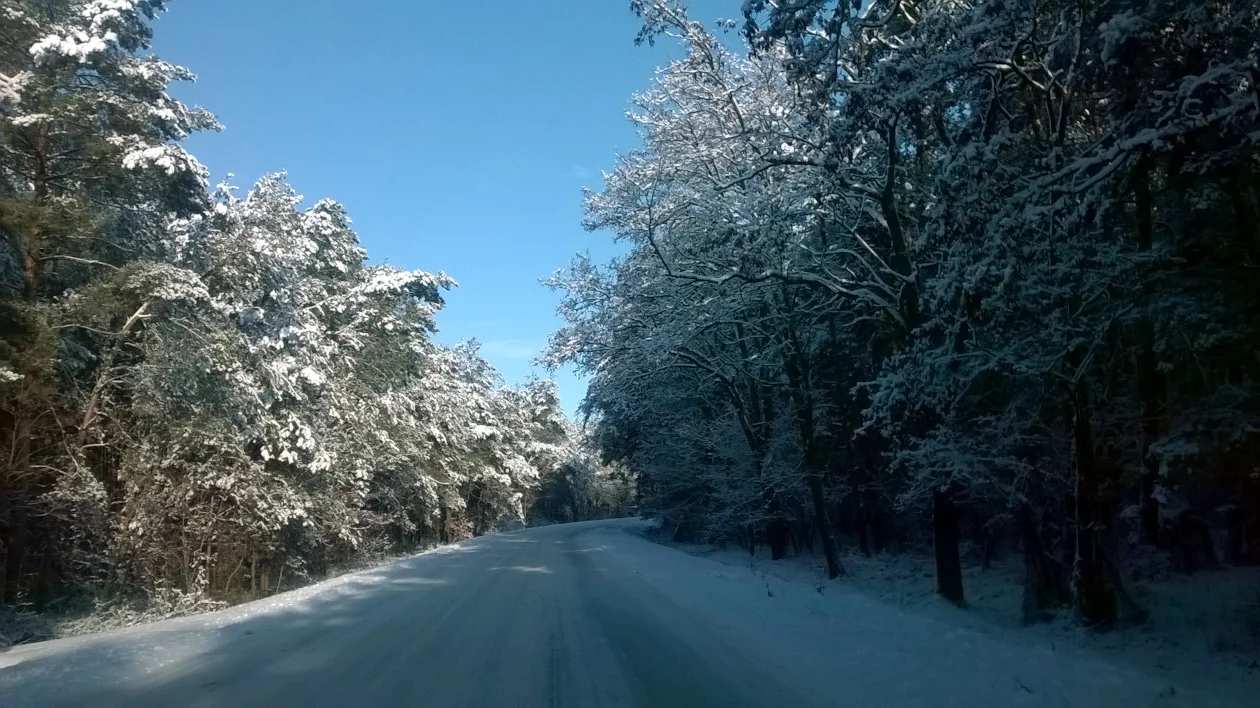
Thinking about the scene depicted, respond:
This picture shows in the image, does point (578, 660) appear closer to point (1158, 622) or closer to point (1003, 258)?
point (1003, 258)

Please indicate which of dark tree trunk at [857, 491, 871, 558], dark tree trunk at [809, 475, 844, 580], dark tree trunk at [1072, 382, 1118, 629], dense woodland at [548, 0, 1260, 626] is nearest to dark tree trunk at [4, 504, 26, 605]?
dense woodland at [548, 0, 1260, 626]

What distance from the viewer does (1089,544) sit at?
12133 mm

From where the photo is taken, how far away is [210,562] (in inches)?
800

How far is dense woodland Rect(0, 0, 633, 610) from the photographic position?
1675cm

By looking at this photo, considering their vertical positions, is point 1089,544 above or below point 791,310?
below

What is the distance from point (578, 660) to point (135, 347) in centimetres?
1418

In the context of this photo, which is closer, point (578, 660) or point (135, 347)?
point (578, 660)

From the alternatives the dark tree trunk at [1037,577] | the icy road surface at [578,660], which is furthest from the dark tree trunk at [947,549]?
the icy road surface at [578,660]

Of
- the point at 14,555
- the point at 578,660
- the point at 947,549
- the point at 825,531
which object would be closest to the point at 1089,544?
the point at 947,549

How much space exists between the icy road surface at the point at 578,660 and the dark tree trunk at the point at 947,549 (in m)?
2.09

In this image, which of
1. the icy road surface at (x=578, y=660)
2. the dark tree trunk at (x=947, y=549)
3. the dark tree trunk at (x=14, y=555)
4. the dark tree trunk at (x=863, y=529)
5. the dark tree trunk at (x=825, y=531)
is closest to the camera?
the icy road surface at (x=578, y=660)

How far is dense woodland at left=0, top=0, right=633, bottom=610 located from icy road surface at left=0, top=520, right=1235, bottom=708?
192 inches

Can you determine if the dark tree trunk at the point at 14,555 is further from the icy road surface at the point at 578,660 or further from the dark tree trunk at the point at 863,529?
the dark tree trunk at the point at 863,529

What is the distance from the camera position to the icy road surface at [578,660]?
7.93 meters
